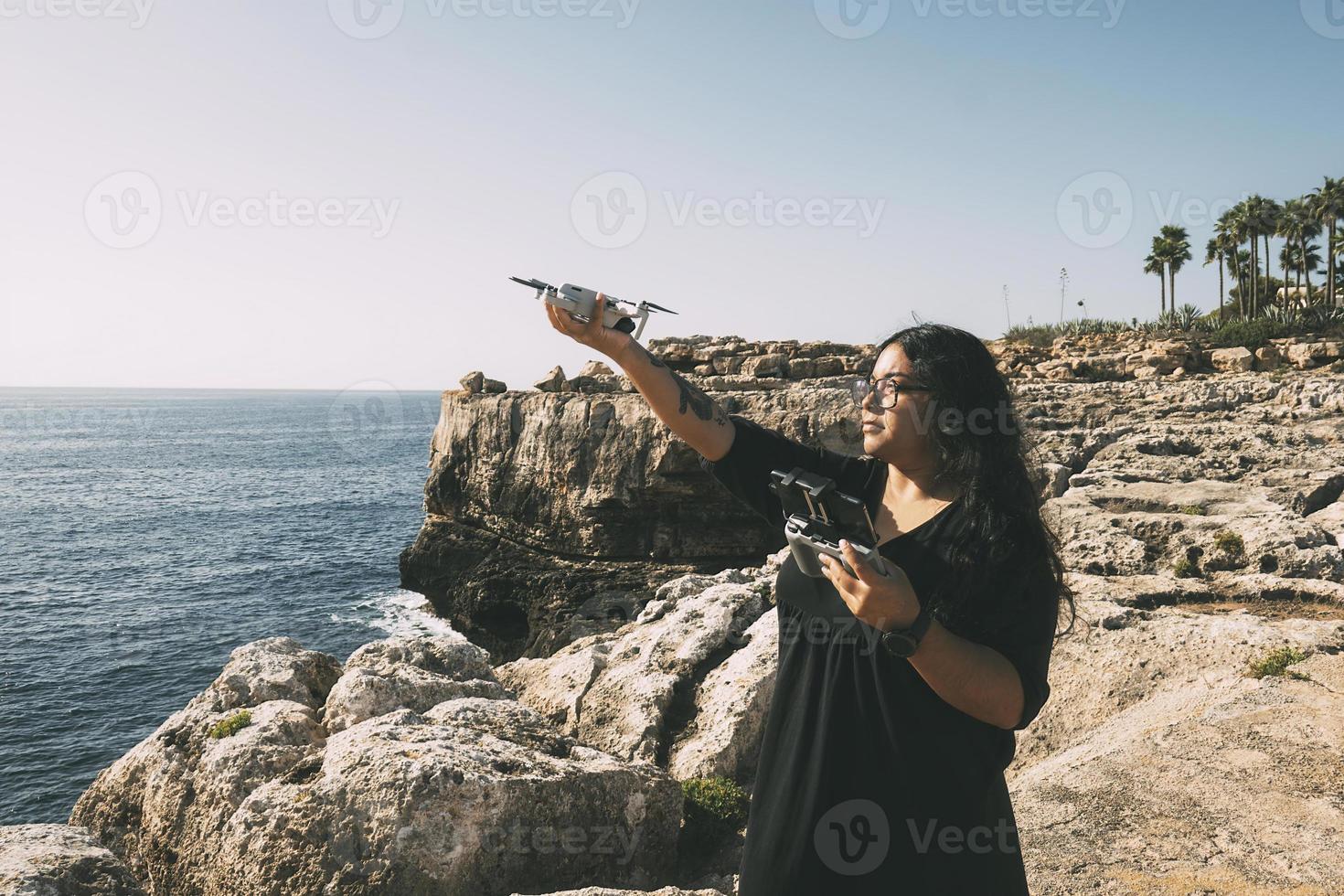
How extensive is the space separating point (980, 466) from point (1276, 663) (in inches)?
299

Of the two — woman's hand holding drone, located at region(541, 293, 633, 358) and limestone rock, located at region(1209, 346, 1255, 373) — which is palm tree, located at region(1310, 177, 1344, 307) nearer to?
limestone rock, located at region(1209, 346, 1255, 373)

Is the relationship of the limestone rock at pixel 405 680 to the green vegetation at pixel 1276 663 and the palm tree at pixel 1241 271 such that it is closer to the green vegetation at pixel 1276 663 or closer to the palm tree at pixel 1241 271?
the green vegetation at pixel 1276 663

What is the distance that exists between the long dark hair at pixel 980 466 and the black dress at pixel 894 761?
5 cm

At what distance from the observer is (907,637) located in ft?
6.93

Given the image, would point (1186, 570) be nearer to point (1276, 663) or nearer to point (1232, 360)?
point (1276, 663)

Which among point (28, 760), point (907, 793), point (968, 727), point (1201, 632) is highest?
point (968, 727)

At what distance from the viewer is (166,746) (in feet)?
26.8

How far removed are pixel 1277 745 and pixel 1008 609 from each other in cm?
607

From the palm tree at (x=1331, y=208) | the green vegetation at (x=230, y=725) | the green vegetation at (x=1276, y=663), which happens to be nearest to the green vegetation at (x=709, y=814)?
the green vegetation at (x=230, y=725)

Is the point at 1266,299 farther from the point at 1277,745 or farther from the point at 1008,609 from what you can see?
the point at 1008,609

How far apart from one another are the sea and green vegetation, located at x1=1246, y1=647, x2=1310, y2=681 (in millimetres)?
23322

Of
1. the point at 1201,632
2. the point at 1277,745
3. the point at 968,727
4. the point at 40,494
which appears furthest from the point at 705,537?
the point at 40,494

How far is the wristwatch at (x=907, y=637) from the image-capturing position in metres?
2.11

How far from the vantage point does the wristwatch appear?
211 centimetres
